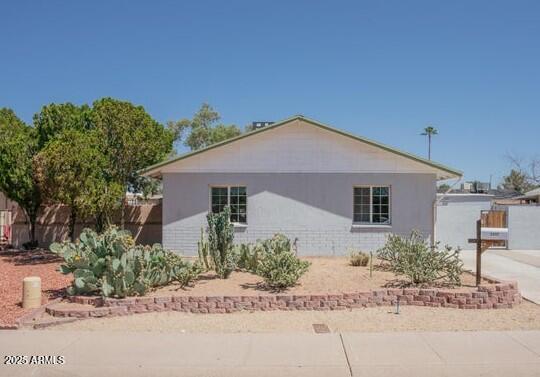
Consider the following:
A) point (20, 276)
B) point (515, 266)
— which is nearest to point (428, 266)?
point (515, 266)

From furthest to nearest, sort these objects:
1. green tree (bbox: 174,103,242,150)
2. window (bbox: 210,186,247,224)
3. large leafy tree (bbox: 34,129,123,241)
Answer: green tree (bbox: 174,103,242,150)
window (bbox: 210,186,247,224)
large leafy tree (bbox: 34,129,123,241)

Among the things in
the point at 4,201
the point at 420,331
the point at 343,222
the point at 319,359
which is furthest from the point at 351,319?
the point at 4,201

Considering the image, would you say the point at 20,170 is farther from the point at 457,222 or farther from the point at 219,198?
the point at 457,222

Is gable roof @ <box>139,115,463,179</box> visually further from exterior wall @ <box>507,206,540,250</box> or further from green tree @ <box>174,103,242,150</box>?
green tree @ <box>174,103,242,150</box>

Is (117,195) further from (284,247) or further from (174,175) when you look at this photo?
(284,247)

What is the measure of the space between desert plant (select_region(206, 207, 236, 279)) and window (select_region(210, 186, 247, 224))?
5.33 meters

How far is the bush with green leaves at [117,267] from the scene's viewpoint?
9172 mm

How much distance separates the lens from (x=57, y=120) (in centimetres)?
1795

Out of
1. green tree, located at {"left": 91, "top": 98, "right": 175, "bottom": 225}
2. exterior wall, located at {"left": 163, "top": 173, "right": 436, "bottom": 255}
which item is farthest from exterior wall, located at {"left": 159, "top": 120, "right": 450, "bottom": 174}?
green tree, located at {"left": 91, "top": 98, "right": 175, "bottom": 225}

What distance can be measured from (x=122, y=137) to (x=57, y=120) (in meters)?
2.99

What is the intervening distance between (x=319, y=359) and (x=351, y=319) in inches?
90.9

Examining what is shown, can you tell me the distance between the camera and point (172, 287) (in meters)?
10.2

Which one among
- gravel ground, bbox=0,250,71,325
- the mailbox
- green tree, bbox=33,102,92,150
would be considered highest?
green tree, bbox=33,102,92,150

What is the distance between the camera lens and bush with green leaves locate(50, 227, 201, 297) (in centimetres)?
917
